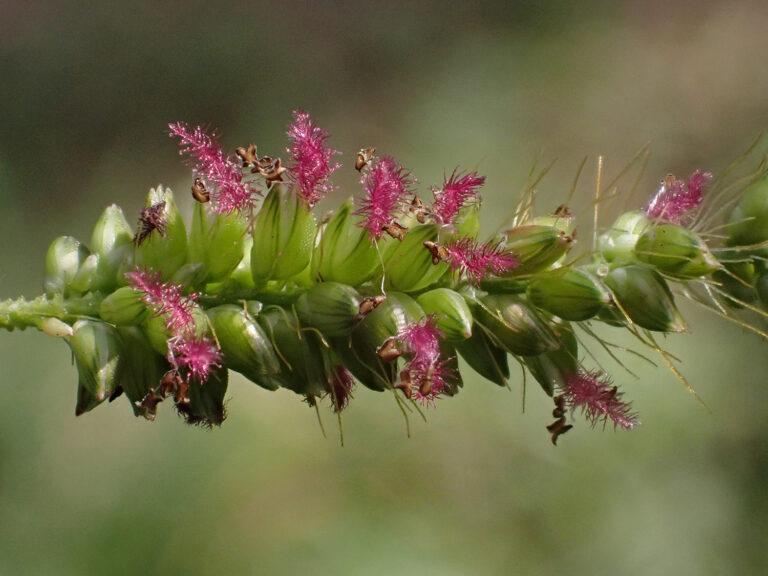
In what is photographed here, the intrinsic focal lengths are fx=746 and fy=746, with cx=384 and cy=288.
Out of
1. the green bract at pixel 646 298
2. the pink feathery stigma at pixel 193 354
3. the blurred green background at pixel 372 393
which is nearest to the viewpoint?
the pink feathery stigma at pixel 193 354

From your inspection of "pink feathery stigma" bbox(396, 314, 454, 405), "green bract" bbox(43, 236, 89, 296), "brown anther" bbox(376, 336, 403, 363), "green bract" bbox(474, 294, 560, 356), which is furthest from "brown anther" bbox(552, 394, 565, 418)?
"green bract" bbox(43, 236, 89, 296)

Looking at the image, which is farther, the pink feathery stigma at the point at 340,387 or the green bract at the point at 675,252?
the pink feathery stigma at the point at 340,387

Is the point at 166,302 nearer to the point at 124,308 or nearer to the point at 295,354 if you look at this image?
the point at 124,308

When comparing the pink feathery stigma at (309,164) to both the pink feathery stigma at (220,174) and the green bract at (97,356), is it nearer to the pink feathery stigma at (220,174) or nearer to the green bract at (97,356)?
the pink feathery stigma at (220,174)

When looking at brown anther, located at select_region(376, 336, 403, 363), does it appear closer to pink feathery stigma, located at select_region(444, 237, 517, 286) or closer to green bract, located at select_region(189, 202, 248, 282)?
pink feathery stigma, located at select_region(444, 237, 517, 286)

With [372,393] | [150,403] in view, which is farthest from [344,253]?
[372,393]

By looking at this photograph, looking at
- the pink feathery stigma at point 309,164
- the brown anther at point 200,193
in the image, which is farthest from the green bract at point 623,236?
the brown anther at point 200,193

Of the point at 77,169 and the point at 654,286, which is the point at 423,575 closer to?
the point at 654,286
